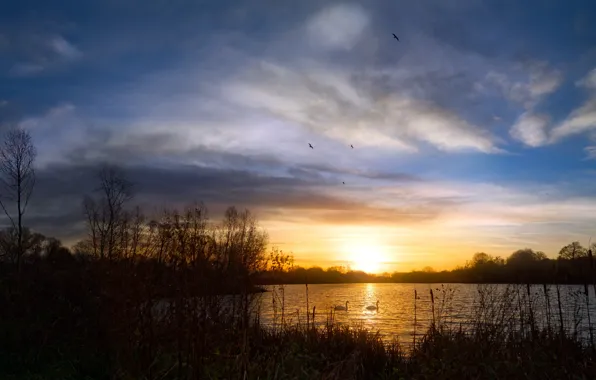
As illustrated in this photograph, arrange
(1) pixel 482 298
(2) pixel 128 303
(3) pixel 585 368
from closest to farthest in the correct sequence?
(2) pixel 128 303
(3) pixel 585 368
(1) pixel 482 298

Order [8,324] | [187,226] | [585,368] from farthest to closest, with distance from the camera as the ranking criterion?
[8,324], [585,368], [187,226]

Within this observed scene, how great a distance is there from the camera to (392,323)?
24.2 meters

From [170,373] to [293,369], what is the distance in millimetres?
2112

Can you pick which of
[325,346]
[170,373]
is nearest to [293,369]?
[170,373]

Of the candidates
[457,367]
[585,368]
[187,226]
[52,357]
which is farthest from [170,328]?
[585,368]

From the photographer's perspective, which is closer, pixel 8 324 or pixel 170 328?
pixel 170 328

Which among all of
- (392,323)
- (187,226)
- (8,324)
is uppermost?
(187,226)

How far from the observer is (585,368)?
28.9ft

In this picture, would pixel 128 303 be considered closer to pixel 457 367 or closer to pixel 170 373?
pixel 170 373

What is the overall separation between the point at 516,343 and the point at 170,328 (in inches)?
300

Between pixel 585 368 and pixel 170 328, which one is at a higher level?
pixel 170 328

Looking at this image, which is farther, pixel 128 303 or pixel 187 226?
pixel 187 226

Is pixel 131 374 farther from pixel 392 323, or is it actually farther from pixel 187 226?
pixel 392 323

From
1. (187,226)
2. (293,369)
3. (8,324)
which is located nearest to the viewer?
(187,226)
